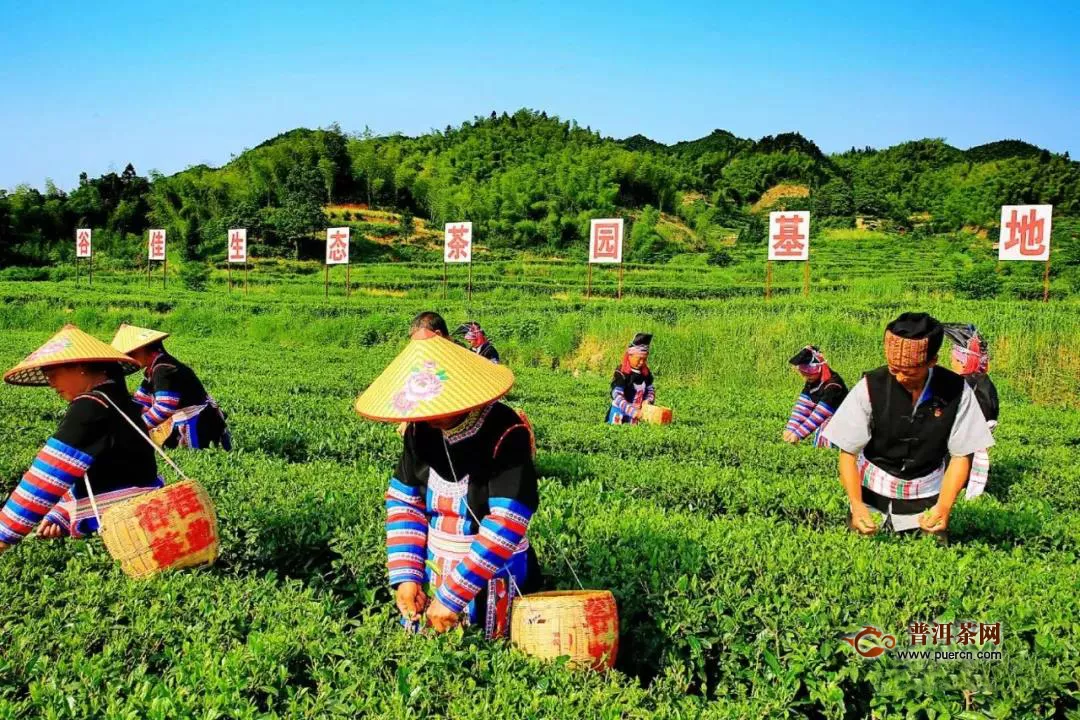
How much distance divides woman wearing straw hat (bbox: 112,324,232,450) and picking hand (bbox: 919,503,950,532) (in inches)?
187

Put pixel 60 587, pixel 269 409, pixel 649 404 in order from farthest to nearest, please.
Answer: pixel 269 409
pixel 649 404
pixel 60 587

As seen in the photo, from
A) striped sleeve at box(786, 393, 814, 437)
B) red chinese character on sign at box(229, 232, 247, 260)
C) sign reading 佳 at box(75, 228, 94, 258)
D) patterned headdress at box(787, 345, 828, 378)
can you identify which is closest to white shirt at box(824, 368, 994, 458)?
patterned headdress at box(787, 345, 828, 378)

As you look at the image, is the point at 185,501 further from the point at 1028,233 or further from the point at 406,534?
the point at 1028,233

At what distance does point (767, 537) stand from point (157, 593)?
9.28 ft

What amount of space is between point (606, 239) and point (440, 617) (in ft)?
73.8

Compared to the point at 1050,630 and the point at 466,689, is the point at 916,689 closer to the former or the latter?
the point at 1050,630

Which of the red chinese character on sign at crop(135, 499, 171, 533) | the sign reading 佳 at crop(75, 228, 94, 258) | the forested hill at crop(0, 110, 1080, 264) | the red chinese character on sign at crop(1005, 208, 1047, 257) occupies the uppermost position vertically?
the forested hill at crop(0, 110, 1080, 264)

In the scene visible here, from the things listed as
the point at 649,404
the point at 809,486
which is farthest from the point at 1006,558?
the point at 649,404

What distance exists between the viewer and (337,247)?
30.1 meters

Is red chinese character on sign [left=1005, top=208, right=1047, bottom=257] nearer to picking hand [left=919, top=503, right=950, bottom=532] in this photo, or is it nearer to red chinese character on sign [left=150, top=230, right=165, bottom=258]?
picking hand [left=919, top=503, right=950, bottom=532]

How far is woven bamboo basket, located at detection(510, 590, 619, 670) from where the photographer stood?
9.44ft

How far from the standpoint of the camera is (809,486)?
6.07m

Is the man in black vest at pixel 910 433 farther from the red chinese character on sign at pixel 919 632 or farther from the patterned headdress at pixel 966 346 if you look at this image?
the patterned headdress at pixel 966 346

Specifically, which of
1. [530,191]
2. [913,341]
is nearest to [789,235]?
[913,341]
